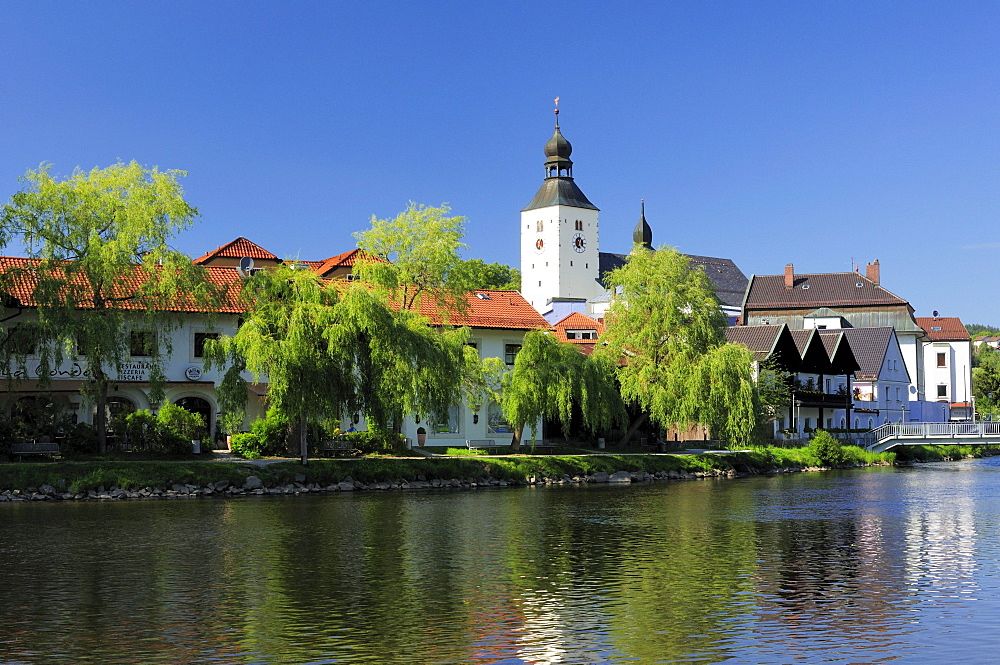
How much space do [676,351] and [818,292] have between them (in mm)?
60149

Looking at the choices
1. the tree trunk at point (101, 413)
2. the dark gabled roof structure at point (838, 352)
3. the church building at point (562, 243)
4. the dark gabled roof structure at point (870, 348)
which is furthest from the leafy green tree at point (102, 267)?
the church building at point (562, 243)

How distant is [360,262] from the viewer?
44.5 m

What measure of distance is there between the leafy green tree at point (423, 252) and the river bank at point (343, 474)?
9.40 metres

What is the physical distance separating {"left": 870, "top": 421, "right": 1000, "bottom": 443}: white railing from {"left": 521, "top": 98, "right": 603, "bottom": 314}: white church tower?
6348 centimetres

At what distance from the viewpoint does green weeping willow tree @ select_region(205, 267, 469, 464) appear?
37719mm

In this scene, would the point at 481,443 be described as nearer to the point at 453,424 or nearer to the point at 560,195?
the point at 453,424

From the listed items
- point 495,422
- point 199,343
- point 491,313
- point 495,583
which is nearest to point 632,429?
point 495,422

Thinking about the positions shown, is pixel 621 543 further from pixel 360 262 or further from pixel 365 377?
pixel 360 262

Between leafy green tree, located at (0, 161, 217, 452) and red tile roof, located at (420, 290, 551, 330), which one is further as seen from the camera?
red tile roof, located at (420, 290, 551, 330)

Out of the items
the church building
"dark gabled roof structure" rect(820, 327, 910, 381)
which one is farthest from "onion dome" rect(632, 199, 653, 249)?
"dark gabled roof structure" rect(820, 327, 910, 381)

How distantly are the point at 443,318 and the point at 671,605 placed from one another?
3470 centimetres

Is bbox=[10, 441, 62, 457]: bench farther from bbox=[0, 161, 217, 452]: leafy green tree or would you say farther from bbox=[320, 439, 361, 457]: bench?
bbox=[320, 439, 361, 457]: bench

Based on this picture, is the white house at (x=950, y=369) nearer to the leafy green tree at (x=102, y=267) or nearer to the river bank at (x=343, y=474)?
the river bank at (x=343, y=474)

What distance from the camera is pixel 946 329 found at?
115 metres
